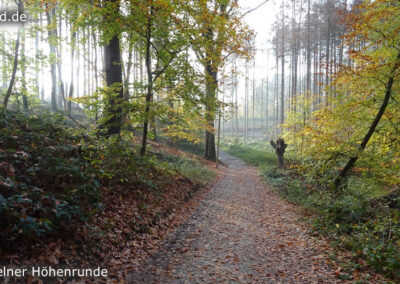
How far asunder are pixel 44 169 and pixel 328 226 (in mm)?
6865

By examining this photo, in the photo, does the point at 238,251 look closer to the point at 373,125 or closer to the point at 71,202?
the point at 71,202

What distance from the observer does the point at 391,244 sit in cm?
480

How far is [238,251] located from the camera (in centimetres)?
529

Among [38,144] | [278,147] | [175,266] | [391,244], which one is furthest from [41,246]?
[278,147]

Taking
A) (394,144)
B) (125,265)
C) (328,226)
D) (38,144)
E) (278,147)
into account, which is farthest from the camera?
(278,147)

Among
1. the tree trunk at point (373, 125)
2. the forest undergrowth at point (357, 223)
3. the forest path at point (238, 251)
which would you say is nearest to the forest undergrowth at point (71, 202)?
the forest path at point (238, 251)

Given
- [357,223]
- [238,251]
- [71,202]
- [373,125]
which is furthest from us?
[373,125]

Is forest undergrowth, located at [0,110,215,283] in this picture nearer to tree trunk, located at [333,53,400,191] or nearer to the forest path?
the forest path

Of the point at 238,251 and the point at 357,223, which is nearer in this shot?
the point at 238,251

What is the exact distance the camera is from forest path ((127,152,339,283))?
167 inches

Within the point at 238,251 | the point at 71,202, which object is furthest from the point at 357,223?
the point at 71,202

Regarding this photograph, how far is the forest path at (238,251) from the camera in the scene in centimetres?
424

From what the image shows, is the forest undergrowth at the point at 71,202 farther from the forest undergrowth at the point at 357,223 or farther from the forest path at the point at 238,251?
the forest undergrowth at the point at 357,223

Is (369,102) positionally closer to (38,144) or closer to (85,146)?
(85,146)
